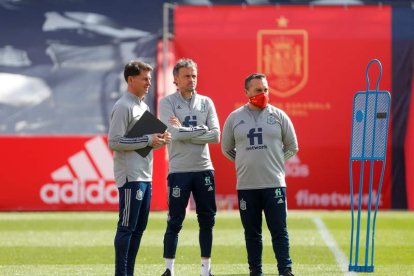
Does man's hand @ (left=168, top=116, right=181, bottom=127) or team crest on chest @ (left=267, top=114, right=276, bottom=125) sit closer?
team crest on chest @ (left=267, top=114, right=276, bottom=125)

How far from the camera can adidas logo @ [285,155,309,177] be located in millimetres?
21594

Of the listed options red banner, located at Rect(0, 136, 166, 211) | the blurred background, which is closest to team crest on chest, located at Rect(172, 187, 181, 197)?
red banner, located at Rect(0, 136, 166, 211)

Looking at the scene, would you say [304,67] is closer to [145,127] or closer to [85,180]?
[85,180]

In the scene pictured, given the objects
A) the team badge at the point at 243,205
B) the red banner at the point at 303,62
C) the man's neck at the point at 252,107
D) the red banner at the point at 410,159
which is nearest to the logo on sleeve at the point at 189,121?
the man's neck at the point at 252,107

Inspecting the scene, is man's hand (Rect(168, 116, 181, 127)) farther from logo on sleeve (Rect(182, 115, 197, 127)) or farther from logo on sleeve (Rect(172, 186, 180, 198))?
logo on sleeve (Rect(172, 186, 180, 198))

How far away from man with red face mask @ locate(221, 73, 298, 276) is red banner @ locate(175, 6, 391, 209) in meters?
12.6

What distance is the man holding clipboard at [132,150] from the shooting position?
8062mm

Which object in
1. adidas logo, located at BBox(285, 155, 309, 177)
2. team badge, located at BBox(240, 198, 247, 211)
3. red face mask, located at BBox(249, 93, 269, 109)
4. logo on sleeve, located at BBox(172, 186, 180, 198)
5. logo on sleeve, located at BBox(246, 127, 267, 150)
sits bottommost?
adidas logo, located at BBox(285, 155, 309, 177)

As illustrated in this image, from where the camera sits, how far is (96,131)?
22.9m

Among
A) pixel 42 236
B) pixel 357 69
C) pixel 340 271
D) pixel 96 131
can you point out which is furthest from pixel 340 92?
pixel 340 271

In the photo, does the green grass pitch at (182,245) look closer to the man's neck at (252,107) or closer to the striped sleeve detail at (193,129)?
the striped sleeve detail at (193,129)

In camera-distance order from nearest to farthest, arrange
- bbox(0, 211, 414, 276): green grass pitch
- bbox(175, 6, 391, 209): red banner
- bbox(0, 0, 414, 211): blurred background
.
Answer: bbox(0, 211, 414, 276): green grass pitch, bbox(0, 0, 414, 211): blurred background, bbox(175, 6, 391, 209): red banner

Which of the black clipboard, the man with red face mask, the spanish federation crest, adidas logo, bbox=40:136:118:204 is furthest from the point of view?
the spanish federation crest

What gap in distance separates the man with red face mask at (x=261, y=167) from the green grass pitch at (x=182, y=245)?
3.58ft
